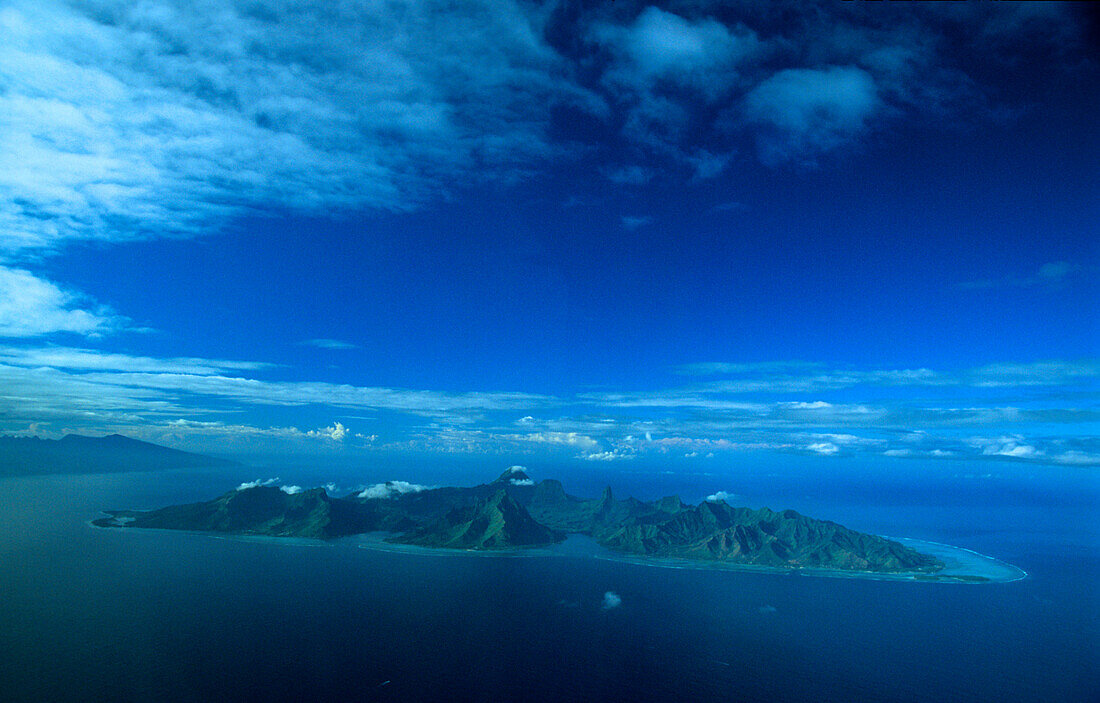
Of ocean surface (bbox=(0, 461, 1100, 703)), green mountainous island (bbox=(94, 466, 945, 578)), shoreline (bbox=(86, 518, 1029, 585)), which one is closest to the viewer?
ocean surface (bbox=(0, 461, 1100, 703))

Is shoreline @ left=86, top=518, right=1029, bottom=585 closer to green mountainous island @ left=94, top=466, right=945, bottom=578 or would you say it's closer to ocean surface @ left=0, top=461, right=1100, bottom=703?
green mountainous island @ left=94, top=466, right=945, bottom=578

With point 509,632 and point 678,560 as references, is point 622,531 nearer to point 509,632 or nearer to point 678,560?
point 678,560

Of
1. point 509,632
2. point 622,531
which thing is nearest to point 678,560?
point 622,531

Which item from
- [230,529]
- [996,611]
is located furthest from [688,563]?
[230,529]

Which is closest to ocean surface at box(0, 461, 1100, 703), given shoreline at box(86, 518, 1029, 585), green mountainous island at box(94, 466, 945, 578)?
shoreline at box(86, 518, 1029, 585)

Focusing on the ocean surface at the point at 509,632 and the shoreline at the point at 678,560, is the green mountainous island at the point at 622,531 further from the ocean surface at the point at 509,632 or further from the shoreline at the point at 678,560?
the ocean surface at the point at 509,632

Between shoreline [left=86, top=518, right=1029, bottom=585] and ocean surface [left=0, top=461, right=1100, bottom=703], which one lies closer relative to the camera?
ocean surface [left=0, top=461, right=1100, bottom=703]

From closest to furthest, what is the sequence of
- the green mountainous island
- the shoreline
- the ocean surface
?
1. the ocean surface
2. the shoreline
3. the green mountainous island

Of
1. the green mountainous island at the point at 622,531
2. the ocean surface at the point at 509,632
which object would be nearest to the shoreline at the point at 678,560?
the green mountainous island at the point at 622,531
